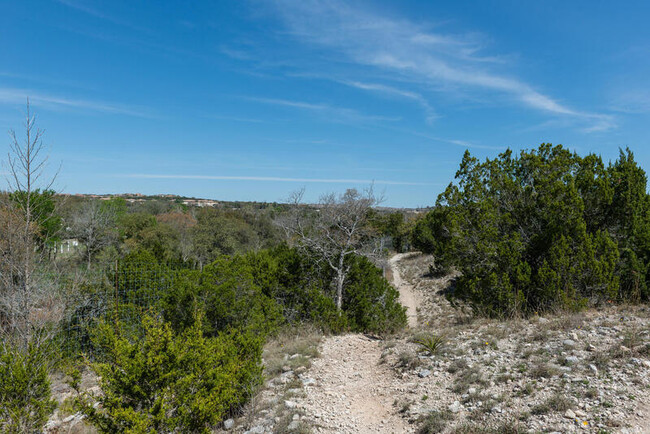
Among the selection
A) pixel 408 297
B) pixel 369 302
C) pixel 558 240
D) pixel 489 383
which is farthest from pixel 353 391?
pixel 408 297

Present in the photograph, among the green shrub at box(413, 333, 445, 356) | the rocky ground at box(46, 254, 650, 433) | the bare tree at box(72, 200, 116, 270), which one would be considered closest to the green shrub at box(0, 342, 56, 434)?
the rocky ground at box(46, 254, 650, 433)

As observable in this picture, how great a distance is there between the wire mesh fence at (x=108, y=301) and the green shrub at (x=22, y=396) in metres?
4.11

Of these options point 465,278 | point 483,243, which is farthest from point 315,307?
point 483,243

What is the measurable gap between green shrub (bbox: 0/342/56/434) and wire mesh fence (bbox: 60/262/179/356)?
411cm

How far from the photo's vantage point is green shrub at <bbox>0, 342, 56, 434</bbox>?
3230mm

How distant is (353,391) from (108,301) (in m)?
6.14

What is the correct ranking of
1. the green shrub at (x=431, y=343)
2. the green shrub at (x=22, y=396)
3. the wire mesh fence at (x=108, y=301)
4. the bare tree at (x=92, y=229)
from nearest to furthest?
the green shrub at (x=22, y=396) → the green shrub at (x=431, y=343) → the wire mesh fence at (x=108, y=301) → the bare tree at (x=92, y=229)

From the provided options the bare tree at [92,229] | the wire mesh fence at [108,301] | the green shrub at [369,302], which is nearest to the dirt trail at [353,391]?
the green shrub at [369,302]

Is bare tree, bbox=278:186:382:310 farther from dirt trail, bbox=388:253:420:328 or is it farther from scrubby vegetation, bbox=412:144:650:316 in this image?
dirt trail, bbox=388:253:420:328

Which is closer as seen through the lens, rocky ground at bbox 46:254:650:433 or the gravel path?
rocky ground at bbox 46:254:650:433

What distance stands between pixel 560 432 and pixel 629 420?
2.20ft

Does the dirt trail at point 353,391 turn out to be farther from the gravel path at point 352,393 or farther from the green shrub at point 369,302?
the green shrub at point 369,302

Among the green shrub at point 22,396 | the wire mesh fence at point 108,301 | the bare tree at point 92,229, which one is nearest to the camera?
the green shrub at point 22,396

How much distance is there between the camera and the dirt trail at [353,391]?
4055 millimetres
